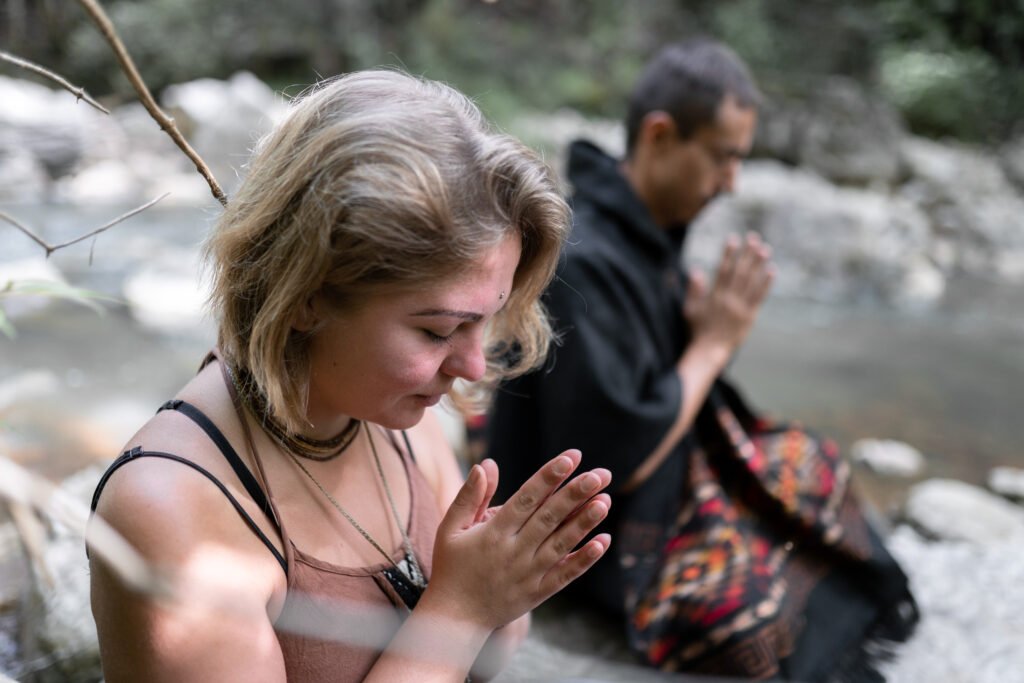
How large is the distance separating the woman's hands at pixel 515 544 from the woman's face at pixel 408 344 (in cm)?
12

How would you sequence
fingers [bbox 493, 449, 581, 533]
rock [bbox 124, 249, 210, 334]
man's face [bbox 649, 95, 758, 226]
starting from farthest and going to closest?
rock [bbox 124, 249, 210, 334] → man's face [bbox 649, 95, 758, 226] → fingers [bbox 493, 449, 581, 533]

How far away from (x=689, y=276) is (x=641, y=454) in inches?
23.9

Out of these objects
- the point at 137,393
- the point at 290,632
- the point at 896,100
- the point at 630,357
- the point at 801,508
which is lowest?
the point at 896,100

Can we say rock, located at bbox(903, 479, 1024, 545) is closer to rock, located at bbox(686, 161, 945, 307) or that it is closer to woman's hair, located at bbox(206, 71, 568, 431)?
woman's hair, located at bbox(206, 71, 568, 431)

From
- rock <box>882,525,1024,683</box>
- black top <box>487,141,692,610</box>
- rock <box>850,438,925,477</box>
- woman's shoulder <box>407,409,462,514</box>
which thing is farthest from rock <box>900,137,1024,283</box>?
woman's shoulder <box>407,409,462,514</box>

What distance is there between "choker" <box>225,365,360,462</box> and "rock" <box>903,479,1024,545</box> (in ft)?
7.61

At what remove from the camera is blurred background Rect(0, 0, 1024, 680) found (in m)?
3.66

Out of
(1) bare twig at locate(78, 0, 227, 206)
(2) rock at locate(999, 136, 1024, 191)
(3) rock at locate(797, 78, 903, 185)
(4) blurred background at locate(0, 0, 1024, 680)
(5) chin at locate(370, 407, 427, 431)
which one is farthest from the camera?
(2) rock at locate(999, 136, 1024, 191)

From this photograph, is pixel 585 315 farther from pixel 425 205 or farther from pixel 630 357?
pixel 425 205

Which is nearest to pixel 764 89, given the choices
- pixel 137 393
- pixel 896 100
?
pixel 896 100

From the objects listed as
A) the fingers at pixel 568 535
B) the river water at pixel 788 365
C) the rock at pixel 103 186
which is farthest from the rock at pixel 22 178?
the fingers at pixel 568 535

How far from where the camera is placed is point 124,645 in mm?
911

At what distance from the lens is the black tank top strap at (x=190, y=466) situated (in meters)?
0.95

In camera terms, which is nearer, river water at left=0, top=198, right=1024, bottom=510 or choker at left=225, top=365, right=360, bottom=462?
choker at left=225, top=365, right=360, bottom=462
